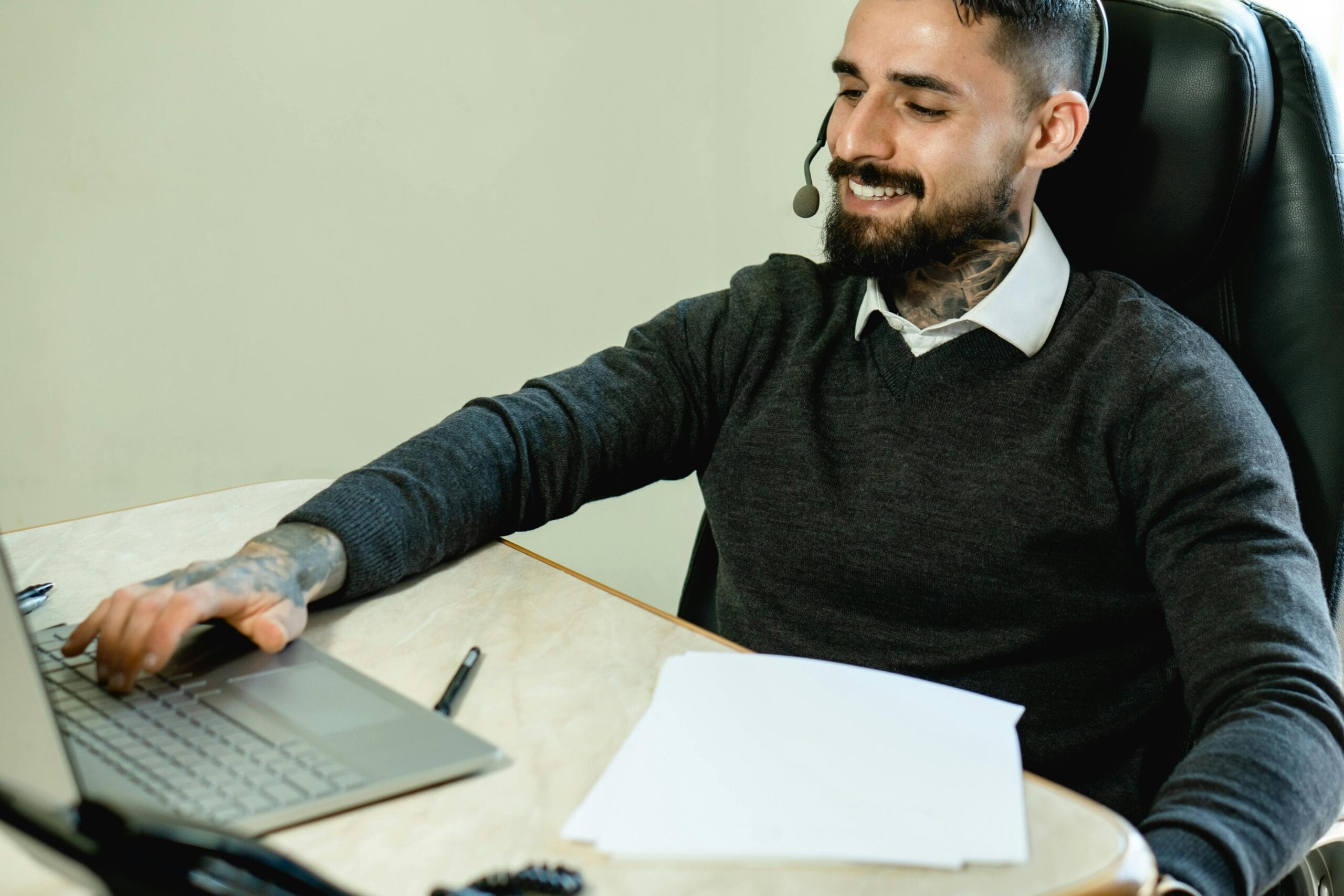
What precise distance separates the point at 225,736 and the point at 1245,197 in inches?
38.0

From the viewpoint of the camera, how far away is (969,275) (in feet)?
3.74

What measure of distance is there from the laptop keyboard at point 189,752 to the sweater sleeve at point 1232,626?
0.48 meters

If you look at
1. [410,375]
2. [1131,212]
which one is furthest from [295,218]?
[1131,212]

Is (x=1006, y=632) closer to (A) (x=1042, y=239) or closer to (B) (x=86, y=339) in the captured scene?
(A) (x=1042, y=239)

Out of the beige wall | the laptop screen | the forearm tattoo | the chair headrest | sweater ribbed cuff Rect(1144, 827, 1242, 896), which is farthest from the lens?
the beige wall

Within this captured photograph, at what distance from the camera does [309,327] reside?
185cm

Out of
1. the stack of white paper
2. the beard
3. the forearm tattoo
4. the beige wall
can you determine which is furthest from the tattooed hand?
the beige wall

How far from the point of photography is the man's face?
42.6 inches

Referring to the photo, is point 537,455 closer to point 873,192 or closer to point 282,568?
point 282,568

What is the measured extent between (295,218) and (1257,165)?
1.40 meters

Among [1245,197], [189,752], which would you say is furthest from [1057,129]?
[189,752]

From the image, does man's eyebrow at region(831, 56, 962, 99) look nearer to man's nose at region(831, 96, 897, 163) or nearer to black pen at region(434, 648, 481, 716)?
man's nose at region(831, 96, 897, 163)

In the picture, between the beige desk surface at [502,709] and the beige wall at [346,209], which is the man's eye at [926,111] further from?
the beige wall at [346,209]

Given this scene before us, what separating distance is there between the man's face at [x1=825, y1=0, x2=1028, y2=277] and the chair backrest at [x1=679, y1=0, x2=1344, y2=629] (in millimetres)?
106
